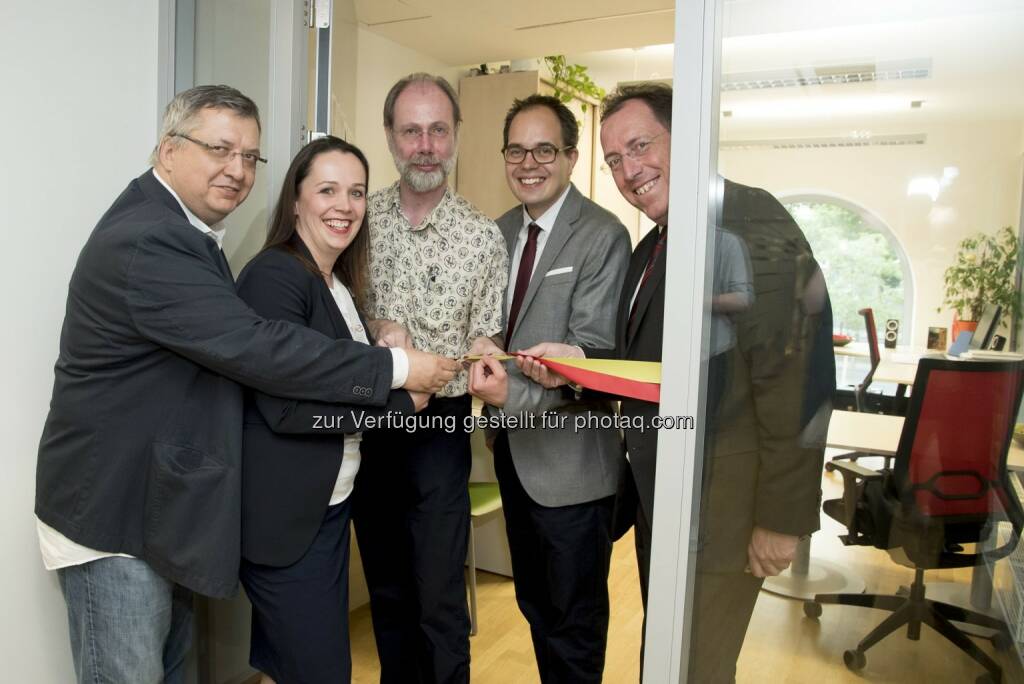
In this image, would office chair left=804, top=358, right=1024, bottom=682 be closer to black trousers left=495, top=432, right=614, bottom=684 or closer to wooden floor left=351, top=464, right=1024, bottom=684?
wooden floor left=351, top=464, right=1024, bottom=684

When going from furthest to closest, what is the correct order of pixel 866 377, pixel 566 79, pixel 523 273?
1. pixel 566 79
2. pixel 523 273
3. pixel 866 377

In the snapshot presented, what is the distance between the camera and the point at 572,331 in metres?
1.88

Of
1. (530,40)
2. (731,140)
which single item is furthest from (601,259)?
(530,40)

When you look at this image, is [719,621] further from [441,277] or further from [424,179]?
[424,179]

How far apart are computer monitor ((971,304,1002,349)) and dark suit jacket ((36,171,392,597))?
3.53 feet

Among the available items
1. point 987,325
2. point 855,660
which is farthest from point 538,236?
point 855,660

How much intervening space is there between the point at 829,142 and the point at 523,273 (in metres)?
0.91

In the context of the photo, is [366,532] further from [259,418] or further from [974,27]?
[974,27]

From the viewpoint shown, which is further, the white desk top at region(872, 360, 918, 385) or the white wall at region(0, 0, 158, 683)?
the white wall at region(0, 0, 158, 683)

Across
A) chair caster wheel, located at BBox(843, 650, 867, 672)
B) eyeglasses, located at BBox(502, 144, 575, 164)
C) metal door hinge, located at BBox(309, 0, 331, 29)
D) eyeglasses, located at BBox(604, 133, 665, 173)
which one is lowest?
chair caster wheel, located at BBox(843, 650, 867, 672)

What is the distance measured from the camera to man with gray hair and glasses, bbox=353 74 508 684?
6.20ft

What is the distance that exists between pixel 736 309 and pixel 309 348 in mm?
814

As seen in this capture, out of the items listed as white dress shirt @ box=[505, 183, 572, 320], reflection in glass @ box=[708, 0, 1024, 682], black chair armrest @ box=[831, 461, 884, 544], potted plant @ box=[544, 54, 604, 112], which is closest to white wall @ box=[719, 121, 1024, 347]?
reflection in glass @ box=[708, 0, 1024, 682]

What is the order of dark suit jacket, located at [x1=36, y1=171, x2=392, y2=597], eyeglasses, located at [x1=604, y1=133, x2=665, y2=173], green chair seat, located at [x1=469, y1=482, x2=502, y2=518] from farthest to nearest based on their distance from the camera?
green chair seat, located at [x1=469, y1=482, x2=502, y2=518] → eyeglasses, located at [x1=604, y1=133, x2=665, y2=173] → dark suit jacket, located at [x1=36, y1=171, x2=392, y2=597]
